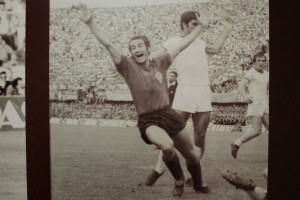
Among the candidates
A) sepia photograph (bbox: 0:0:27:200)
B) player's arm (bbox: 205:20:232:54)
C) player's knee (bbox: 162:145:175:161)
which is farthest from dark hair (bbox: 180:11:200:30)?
sepia photograph (bbox: 0:0:27:200)

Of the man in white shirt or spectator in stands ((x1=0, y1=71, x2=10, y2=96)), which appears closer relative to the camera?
the man in white shirt

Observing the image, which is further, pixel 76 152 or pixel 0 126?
pixel 0 126

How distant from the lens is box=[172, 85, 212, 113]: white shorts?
3.64m

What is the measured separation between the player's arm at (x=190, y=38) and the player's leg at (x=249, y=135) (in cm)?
77

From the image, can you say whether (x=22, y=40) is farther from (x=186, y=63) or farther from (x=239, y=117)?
(x=239, y=117)

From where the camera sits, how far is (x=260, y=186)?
11.7 feet

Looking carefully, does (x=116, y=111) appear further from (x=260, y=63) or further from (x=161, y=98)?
(x=260, y=63)

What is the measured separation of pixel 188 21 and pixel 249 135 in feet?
3.29

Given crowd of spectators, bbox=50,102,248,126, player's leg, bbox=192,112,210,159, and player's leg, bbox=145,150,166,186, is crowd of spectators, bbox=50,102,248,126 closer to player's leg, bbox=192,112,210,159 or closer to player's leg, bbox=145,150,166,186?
player's leg, bbox=192,112,210,159

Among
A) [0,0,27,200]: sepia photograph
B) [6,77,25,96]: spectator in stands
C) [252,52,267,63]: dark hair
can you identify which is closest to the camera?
[252,52,267,63]: dark hair

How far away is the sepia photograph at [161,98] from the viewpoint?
359cm

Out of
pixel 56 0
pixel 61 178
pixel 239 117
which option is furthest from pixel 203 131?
pixel 56 0

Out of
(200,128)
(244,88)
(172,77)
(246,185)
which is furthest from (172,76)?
(246,185)
